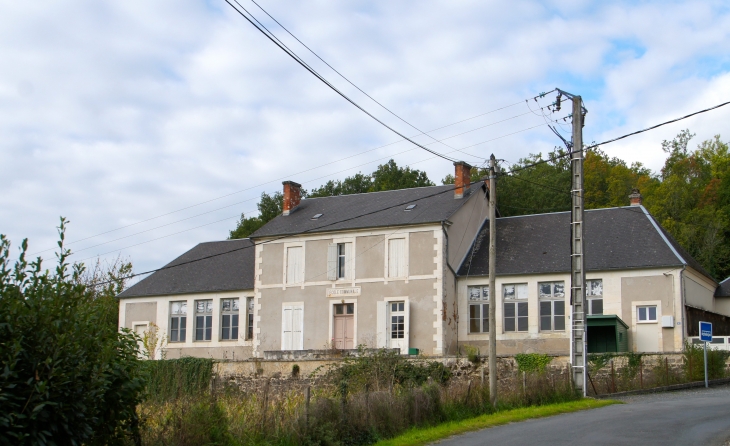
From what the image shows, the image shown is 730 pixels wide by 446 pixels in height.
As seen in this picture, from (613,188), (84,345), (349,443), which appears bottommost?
(349,443)

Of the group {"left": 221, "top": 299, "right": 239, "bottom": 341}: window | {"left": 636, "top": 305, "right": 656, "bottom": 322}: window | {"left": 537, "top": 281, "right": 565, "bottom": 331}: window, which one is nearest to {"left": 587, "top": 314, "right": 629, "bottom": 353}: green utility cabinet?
{"left": 636, "top": 305, "right": 656, "bottom": 322}: window

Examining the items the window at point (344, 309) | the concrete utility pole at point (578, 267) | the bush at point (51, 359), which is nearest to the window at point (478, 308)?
the window at point (344, 309)

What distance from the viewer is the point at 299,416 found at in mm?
13523

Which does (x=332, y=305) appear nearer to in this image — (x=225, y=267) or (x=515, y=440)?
(x=225, y=267)

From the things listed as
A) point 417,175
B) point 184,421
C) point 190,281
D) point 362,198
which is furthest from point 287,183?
point 184,421

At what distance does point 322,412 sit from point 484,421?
4498 mm

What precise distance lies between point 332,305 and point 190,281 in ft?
27.8

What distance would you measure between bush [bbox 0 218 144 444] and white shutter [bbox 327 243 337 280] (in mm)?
24064

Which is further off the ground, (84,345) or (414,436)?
(84,345)

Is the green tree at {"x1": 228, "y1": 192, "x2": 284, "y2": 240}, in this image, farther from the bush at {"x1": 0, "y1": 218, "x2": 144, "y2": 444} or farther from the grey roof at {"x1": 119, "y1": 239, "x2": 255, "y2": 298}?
the bush at {"x1": 0, "y1": 218, "x2": 144, "y2": 444}

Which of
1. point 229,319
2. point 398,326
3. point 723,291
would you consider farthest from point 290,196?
point 723,291

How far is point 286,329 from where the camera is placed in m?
34.0

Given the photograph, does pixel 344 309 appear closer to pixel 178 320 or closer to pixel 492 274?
pixel 178 320

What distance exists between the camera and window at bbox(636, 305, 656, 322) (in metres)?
28.8
